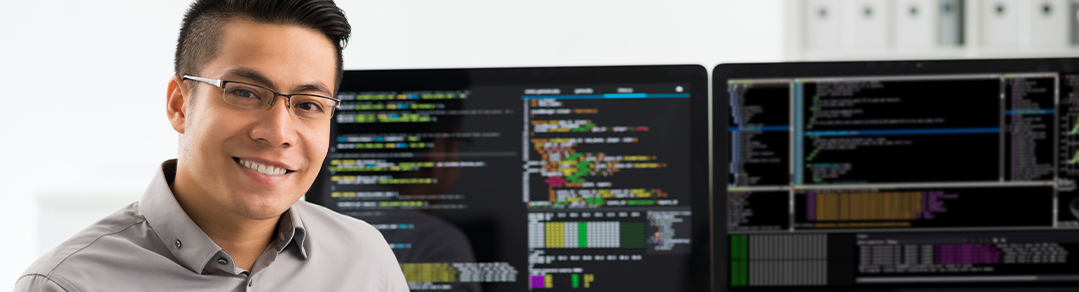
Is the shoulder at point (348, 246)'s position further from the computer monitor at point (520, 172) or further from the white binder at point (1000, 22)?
the white binder at point (1000, 22)

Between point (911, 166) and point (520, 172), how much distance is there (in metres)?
0.78

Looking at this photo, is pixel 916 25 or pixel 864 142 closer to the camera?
pixel 864 142

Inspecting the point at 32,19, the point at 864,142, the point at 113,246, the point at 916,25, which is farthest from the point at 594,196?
the point at 32,19

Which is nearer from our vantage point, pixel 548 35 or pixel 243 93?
pixel 243 93

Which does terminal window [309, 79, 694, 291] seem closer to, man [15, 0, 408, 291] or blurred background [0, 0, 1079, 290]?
man [15, 0, 408, 291]

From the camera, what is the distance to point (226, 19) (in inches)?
31.3

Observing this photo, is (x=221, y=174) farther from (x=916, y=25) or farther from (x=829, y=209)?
(x=916, y=25)

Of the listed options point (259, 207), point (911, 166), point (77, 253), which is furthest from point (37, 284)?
point (911, 166)

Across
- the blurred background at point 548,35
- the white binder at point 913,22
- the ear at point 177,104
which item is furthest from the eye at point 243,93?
the white binder at point 913,22

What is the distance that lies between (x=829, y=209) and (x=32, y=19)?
7.25ft

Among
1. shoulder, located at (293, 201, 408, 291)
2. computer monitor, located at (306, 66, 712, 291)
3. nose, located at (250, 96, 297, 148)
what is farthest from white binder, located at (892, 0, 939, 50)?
nose, located at (250, 96, 297, 148)

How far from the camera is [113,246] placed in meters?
0.79

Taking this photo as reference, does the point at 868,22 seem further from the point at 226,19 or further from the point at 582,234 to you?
the point at 226,19

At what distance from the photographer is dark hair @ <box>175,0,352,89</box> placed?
0.79 metres
